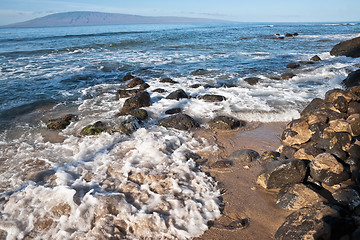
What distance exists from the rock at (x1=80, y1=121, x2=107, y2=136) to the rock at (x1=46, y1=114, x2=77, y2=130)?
815mm

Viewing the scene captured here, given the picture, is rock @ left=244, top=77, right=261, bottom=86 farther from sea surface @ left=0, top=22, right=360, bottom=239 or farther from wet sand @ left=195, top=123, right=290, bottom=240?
wet sand @ left=195, top=123, right=290, bottom=240

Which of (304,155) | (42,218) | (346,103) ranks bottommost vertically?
(42,218)

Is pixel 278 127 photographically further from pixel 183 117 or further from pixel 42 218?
pixel 42 218

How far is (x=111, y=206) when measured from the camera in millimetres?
3352

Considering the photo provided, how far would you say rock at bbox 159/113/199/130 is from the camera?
19.8 feet

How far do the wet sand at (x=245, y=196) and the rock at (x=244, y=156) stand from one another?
0.40 ft

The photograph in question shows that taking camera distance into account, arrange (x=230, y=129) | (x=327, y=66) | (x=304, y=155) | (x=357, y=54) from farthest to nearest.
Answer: (x=357, y=54), (x=327, y=66), (x=230, y=129), (x=304, y=155)

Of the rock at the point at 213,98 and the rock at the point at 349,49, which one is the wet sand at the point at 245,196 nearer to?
the rock at the point at 213,98

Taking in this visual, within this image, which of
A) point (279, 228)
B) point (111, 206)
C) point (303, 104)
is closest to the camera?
point (279, 228)

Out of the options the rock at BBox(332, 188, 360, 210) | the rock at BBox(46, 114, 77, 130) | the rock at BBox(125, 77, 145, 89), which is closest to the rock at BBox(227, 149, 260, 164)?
the rock at BBox(332, 188, 360, 210)

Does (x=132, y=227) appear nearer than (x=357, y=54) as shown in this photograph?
Yes

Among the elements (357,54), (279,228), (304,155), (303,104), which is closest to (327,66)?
(357,54)

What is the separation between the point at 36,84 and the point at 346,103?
1151 cm

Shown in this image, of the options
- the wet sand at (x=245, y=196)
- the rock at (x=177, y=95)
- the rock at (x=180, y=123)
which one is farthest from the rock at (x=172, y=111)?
the wet sand at (x=245, y=196)
